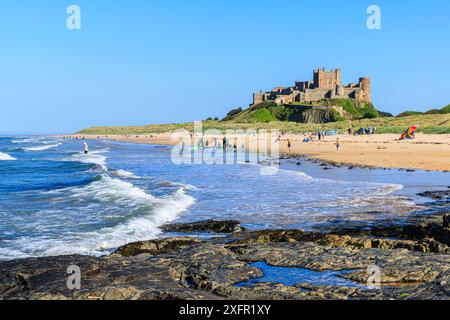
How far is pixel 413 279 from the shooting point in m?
6.85

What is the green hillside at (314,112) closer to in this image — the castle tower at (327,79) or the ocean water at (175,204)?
the castle tower at (327,79)

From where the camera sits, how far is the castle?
148125 mm

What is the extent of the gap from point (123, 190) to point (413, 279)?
14.9m

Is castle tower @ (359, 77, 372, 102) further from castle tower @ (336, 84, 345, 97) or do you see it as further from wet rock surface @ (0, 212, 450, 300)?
wet rock surface @ (0, 212, 450, 300)

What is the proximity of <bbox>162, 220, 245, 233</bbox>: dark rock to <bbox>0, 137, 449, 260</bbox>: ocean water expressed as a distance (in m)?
0.40

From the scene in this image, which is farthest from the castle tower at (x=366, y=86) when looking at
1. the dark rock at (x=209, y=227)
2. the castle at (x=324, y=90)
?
the dark rock at (x=209, y=227)

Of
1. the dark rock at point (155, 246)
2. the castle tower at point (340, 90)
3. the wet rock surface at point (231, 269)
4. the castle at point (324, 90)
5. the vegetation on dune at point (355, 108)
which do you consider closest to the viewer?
the wet rock surface at point (231, 269)

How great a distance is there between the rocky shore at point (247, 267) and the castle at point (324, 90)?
141m

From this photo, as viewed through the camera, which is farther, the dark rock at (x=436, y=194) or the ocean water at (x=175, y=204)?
the dark rock at (x=436, y=194)

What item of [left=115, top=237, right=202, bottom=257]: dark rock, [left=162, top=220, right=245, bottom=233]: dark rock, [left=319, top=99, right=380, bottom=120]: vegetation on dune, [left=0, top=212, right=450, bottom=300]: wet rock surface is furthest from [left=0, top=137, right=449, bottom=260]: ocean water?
[left=319, top=99, right=380, bottom=120]: vegetation on dune

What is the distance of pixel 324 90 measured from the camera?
148750mm

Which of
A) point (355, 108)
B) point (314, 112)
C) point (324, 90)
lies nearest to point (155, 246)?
point (314, 112)

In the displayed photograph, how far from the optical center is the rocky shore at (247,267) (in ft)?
20.3
